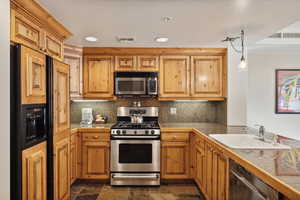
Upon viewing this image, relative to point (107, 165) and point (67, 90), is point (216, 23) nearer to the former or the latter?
point (67, 90)

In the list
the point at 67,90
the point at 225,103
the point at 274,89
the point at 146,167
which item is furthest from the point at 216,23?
the point at 274,89

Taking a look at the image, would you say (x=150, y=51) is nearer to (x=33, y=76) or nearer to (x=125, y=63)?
(x=125, y=63)

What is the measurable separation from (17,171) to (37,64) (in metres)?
0.84

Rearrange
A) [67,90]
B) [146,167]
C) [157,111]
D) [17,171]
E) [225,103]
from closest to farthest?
[17,171], [67,90], [146,167], [225,103], [157,111]

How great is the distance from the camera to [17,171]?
1505mm

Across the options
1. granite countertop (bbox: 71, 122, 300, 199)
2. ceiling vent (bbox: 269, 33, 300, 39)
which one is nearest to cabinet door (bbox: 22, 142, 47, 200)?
granite countertop (bbox: 71, 122, 300, 199)

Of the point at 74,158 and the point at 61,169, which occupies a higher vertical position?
the point at 61,169

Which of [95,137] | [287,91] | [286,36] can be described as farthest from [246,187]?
[287,91]

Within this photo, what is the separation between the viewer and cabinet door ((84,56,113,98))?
141 inches

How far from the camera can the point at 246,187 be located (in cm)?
153

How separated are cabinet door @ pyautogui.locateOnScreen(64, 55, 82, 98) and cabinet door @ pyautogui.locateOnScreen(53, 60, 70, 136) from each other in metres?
1.04

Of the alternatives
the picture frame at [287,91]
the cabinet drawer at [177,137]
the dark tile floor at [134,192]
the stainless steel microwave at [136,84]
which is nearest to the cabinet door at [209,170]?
the dark tile floor at [134,192]

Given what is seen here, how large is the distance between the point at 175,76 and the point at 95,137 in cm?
164

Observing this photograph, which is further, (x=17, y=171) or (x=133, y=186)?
(x=133, y=186)
